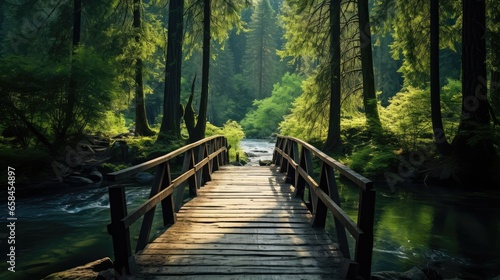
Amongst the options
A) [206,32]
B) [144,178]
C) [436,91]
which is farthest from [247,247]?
[206,32]

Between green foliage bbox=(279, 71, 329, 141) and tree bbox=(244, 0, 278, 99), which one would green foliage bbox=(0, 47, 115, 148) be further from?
tree bbox=(244, 0, 278, 99)

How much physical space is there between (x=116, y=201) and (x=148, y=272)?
2.76 feet

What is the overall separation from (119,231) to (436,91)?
455 inches

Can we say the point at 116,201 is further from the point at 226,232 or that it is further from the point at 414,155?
the point at 414,155

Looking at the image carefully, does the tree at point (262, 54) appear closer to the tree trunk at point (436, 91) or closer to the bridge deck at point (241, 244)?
the tree trunk at point (436, 91)

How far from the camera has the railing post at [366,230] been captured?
127 inches

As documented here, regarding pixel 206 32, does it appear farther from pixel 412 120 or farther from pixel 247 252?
pixel 247 252

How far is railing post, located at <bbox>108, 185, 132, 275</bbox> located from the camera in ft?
11.6

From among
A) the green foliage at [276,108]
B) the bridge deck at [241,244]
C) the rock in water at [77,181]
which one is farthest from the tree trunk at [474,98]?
the green foliage at [276,108]

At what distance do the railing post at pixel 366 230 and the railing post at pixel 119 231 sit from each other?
2328 millimetres

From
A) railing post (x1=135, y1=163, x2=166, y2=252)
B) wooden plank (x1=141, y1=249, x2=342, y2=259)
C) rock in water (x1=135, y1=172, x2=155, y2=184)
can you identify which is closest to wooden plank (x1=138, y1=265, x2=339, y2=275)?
wooden plank (x1=141, y1=249, x2=342, y2=259)

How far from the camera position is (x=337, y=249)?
4.35 metres

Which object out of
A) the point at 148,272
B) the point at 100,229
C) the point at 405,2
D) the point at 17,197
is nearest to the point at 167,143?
the point at 17,197

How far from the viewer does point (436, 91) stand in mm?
11914
